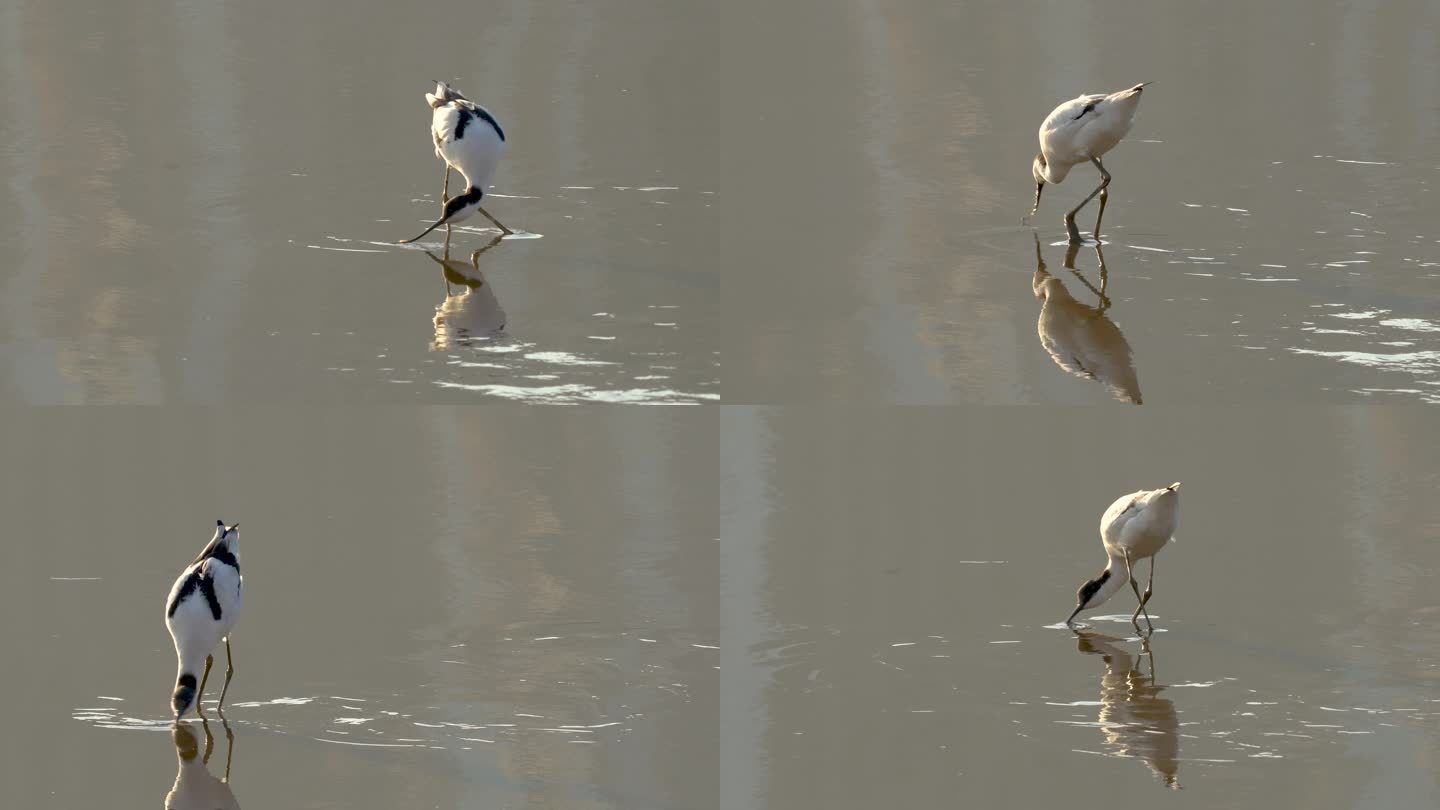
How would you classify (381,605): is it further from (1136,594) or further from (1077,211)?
(1077,211)

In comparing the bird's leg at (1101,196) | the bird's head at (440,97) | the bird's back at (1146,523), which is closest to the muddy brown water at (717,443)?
the bird's leg at (1101,196)

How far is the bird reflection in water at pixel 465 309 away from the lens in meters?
9.43

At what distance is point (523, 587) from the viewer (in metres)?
9.56

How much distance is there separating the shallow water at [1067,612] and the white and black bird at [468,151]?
181cm

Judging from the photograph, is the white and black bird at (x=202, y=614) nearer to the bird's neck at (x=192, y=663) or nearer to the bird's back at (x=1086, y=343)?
the bird's neck at (x=192, y=663)

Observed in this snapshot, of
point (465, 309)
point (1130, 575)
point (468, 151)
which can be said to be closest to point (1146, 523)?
point (1130, 575)

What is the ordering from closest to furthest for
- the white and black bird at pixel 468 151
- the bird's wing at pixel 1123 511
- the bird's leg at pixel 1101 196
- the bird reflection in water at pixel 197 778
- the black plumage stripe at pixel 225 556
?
1. the bird reflection in water at pixel 197 778
2. the black plumage stripe at pixel 225 556
3. the bird's wing at pixel 1123 511
4. the white and black bird at pixel 468 151
5. the bird's leg at pixel 1101 196

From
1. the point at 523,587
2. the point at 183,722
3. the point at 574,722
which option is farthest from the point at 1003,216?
the point at 183,722

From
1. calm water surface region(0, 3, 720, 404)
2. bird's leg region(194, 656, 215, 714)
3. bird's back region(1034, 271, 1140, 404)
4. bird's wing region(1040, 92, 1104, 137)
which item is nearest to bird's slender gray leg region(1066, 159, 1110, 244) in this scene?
bird's wing region(1040, 92, 1104, 137)

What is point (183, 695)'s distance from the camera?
8.05m

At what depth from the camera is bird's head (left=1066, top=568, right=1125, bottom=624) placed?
9477 mm

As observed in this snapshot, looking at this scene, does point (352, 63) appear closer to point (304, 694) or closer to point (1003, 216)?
point (1003, 216)

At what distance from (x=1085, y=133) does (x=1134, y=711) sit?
3.67 m

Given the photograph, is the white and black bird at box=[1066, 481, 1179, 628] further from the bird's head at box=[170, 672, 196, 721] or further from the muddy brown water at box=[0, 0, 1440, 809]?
the bird's head at box=[170, 672, 196, 721]
